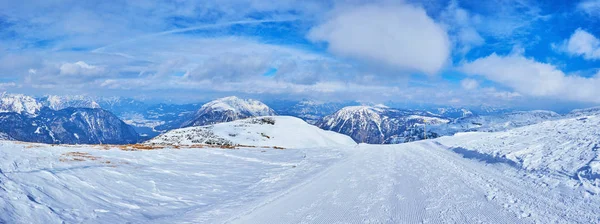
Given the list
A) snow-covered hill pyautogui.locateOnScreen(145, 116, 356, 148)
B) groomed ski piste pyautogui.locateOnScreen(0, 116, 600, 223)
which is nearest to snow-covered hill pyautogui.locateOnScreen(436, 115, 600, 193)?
groomed ski piste pyautogui.locateOnScreen(0, 116, 600, 223)

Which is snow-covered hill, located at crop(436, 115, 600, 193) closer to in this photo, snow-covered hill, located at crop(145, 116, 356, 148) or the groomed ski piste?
the groomed ski piste

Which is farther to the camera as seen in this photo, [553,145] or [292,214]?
[553,145]

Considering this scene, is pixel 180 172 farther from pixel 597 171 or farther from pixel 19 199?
pixel 597 171

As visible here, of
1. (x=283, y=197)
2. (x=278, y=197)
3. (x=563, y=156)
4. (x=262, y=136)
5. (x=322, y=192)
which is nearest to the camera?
(x=322, y=192)

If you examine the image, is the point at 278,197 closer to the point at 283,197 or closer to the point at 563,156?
the point at 283,197

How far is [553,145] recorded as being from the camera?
53.1 feet

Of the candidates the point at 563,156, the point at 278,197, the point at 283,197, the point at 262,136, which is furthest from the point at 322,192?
the point at 262,136

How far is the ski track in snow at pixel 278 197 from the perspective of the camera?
→ 8.05 m

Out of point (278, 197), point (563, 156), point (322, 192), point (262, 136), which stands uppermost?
point (563, 156)

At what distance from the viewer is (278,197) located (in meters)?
12.8

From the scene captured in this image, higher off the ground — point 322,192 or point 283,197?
point 322,192

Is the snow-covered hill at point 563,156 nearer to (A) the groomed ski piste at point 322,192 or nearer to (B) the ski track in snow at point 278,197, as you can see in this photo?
(A) the groomed ski piste at point 322,192

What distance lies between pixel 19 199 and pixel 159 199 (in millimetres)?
4575

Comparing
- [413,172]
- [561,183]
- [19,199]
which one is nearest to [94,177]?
[19,199]
